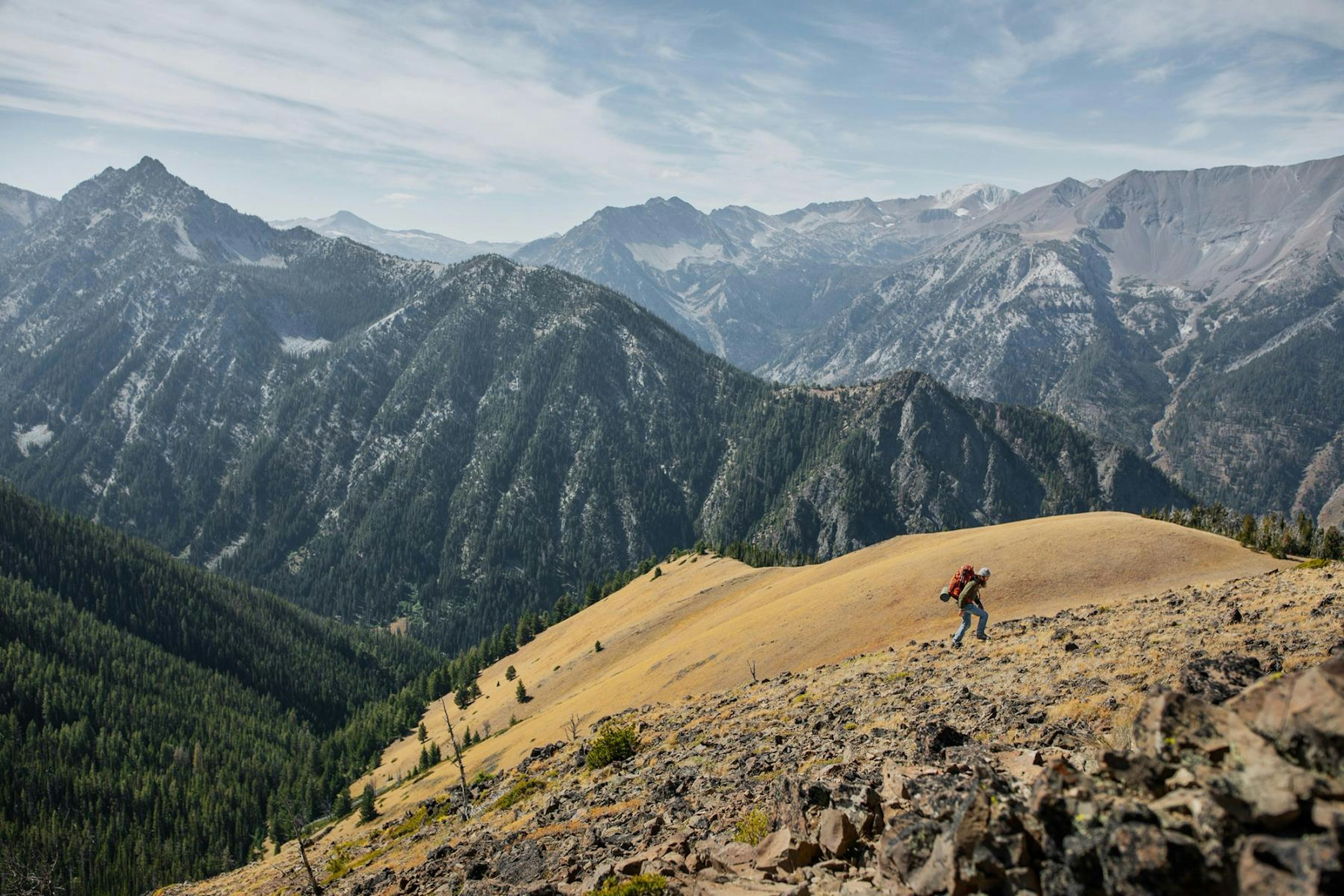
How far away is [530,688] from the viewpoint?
Answer: 104 metres

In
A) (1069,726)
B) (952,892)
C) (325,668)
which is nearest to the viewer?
(952,892)

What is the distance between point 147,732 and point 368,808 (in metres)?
101

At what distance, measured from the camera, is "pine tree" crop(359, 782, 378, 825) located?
78.9 metres

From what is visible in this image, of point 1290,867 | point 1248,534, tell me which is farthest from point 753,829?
point 1248,534

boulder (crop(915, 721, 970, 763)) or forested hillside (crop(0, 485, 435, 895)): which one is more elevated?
boulder (crop(915, 721, 970, 763))

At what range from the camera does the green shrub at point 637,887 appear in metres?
18.0

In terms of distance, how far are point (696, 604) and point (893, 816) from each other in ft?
274

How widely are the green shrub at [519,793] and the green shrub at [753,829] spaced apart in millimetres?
20105

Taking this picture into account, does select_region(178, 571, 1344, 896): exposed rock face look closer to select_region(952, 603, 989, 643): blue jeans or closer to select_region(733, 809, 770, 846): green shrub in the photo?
select_region(733, 809, 770, 846): green shrub

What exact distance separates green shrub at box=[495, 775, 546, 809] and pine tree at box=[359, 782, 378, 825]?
144ft

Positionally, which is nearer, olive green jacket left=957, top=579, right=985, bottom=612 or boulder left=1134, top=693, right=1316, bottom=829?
boulder left=1134, top=693, right=1316, bottom=829

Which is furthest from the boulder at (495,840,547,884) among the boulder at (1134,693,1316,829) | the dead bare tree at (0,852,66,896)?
the dead bare tree at (0,852,66,896)

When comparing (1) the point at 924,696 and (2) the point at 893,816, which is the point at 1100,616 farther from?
(2) the point at 893,816

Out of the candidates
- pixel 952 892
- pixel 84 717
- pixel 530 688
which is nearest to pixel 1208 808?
pixel 952 892
